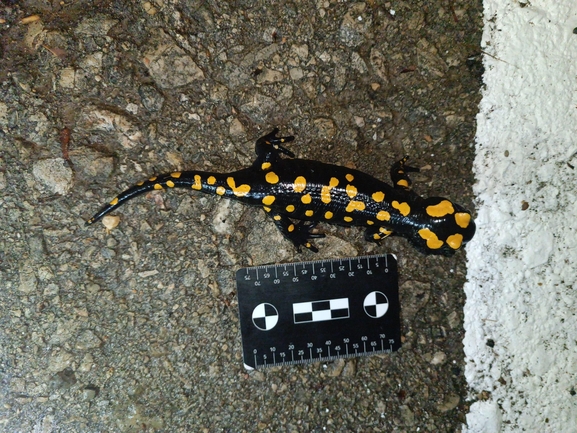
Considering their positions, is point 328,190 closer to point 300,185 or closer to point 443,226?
point 300,185

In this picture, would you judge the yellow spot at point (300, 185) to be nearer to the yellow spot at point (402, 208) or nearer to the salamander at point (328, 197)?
the salamander at point (328, 197)

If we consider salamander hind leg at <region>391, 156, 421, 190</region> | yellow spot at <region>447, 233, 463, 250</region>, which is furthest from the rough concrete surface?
yellow spot at <region>447, 233, 463, 250</region>

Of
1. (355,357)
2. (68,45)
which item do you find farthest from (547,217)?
(68,45)

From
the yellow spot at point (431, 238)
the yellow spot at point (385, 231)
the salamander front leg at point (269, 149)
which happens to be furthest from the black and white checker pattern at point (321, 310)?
the salamander front leg at point (269, 149)

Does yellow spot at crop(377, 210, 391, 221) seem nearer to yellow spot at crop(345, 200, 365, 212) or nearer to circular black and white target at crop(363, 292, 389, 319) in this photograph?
yellow spot at crop(345, 200, 365, 212)

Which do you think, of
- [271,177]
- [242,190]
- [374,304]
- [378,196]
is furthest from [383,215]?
[242,190]
